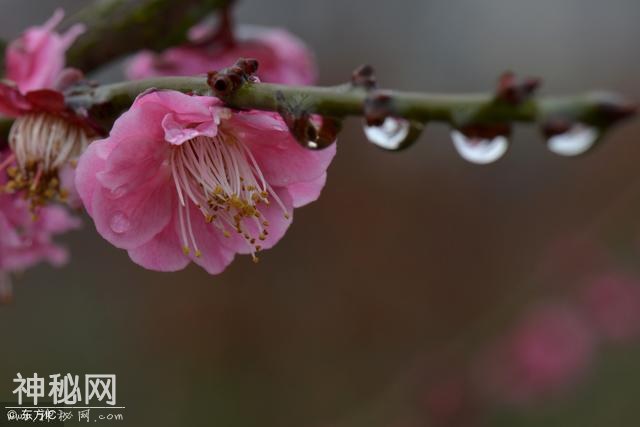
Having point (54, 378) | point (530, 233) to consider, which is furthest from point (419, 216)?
point (54, 378)

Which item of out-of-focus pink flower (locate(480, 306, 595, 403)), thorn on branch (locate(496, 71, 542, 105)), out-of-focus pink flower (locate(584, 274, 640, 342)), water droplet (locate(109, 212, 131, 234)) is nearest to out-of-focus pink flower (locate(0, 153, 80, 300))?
water droplet (locate(109, 212, 131, 234))

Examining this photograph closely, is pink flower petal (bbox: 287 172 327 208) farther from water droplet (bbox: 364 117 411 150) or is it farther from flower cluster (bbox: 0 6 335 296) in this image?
water droplet (bbox: 364 117 411 150)

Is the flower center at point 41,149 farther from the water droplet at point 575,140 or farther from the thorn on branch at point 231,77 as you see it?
the water droplet at point 575,140

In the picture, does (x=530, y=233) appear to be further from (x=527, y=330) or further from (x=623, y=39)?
(x=623, y=39)

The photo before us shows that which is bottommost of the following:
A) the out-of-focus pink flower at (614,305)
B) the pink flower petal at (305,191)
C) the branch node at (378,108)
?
the branch node at (378,108)

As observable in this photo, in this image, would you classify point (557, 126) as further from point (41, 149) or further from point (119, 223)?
point (41, 149)

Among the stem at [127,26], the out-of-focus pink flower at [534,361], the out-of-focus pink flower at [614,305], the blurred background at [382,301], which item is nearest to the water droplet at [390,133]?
the stem at [127,26]
